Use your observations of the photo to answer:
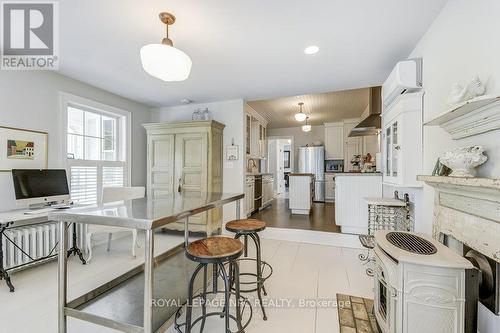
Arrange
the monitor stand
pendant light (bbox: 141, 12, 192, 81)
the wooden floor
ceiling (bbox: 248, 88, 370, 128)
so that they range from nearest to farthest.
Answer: pendant light (bbox: 141, 12, 192, 81), the monitor stand, the wooden floor, ceiling (bbox: 248, 88, 370, 128)

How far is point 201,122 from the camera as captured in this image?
389cm

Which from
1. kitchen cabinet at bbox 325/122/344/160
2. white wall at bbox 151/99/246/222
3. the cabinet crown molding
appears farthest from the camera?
kitchen cabinet at bbox 325/122/344/160

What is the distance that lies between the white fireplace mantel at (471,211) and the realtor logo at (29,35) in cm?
315

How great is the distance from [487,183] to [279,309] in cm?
169

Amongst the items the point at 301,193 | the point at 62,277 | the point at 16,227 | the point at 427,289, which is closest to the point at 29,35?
the point at 16,227

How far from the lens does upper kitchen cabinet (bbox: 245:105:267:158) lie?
511 centimetres

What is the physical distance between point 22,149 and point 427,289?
4.07 m

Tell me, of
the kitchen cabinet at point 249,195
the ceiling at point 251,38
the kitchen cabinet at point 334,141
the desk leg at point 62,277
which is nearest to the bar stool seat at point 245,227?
the desk leg at point 62,277

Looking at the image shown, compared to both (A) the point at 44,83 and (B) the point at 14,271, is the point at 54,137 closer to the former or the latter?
(A) the point at 44,83

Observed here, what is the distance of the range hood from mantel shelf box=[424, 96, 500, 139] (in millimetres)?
2236

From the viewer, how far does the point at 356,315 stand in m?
1.85

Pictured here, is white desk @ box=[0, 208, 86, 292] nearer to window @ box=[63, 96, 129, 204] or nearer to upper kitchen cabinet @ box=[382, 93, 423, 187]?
window @ box=[63, 96, 129, 204]

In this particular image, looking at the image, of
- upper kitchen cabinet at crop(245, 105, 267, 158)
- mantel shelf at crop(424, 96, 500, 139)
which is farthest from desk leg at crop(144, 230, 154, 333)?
upper kitchen cabinet at crop(245, 105, 267, 158)

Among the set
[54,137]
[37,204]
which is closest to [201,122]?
[54,137]
